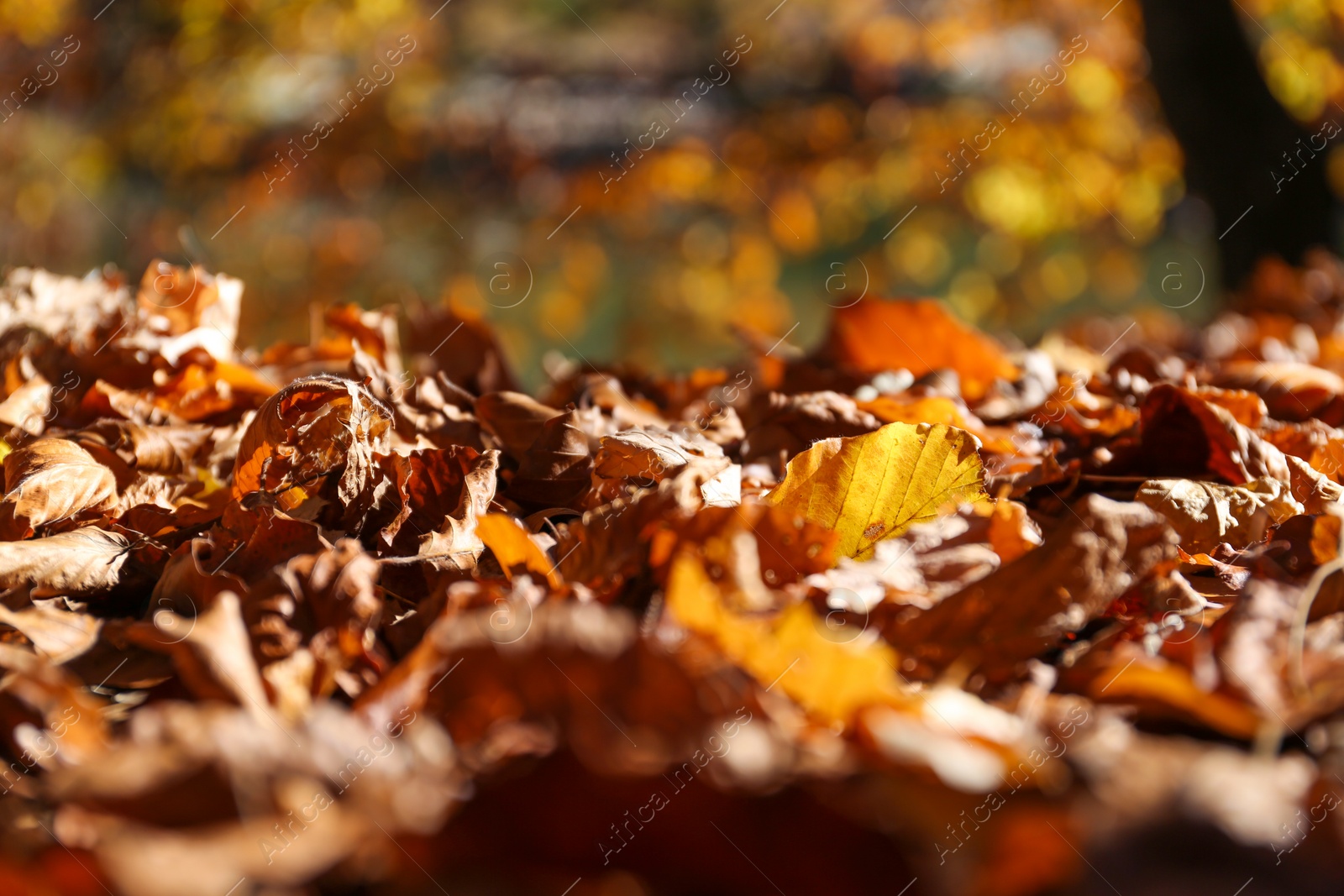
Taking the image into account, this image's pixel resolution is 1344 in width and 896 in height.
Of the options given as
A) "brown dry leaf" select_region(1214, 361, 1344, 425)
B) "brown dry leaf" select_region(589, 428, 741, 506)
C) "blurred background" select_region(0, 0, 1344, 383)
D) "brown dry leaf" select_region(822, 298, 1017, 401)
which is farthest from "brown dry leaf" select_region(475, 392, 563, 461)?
"blurred background" select_region(0, 0, 1344, 383)

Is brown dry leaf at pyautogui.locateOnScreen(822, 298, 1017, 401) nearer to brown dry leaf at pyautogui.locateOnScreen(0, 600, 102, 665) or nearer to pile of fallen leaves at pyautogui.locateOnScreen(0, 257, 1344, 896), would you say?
pile of fallen leaves at pyautogui.locateOnScreen(0, 257, 1344, 896)

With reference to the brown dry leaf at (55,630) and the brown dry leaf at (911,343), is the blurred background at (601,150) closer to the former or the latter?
the brown dry leaf at (911,343)

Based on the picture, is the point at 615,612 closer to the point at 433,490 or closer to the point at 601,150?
the point at 433,490

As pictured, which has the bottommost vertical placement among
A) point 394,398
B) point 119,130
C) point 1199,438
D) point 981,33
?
point 981,33

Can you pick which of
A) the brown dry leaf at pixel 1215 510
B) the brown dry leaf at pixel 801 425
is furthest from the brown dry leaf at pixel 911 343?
the brown dry leaf at pixel 1215 510

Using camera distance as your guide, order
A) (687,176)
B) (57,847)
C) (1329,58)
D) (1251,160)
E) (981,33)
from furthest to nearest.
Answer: (687,176) → (981,33) → (1329,58) → (1251,160) → (57,847)

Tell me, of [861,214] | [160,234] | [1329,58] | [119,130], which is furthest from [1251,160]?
[119,130]

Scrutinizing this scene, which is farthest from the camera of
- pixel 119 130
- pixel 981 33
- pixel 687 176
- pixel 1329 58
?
pixel 687 176

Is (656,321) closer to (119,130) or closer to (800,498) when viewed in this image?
(119,130)
